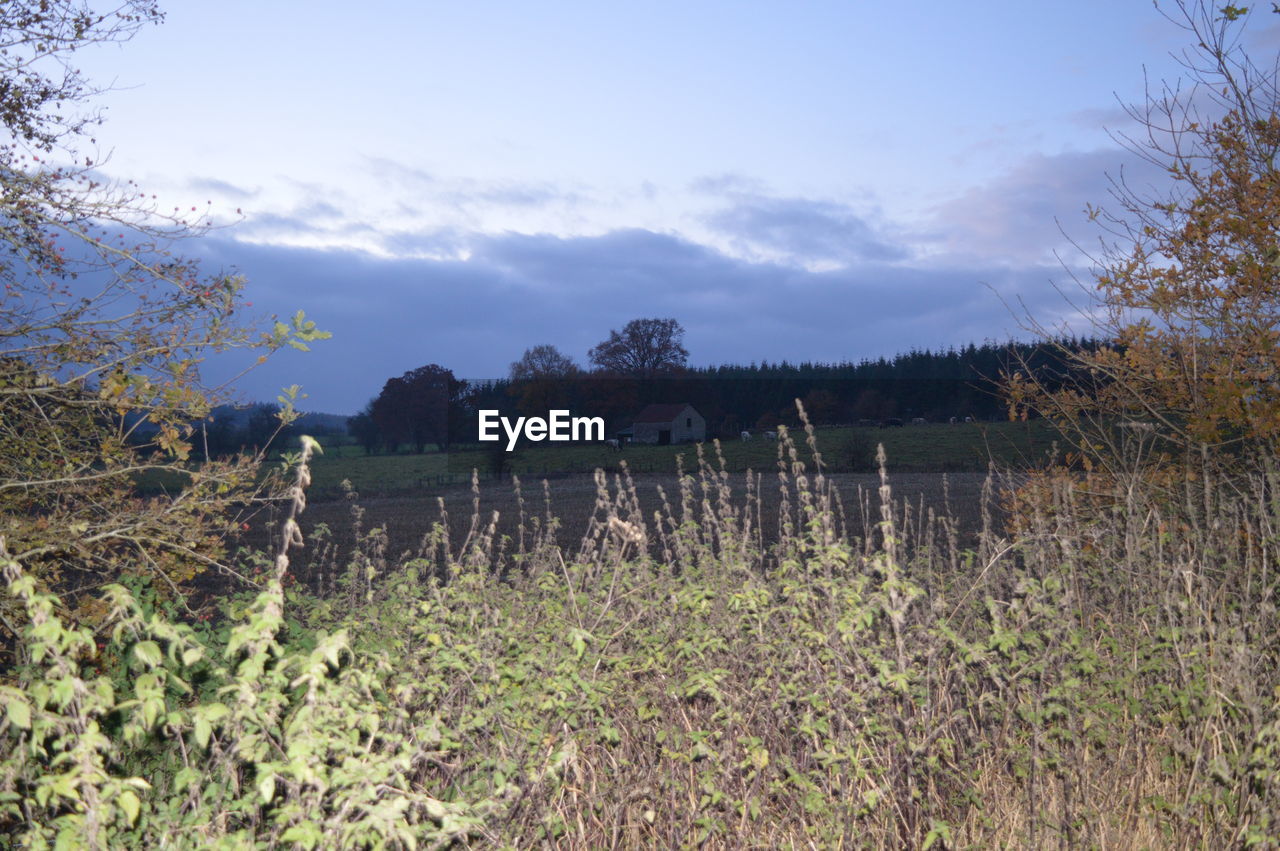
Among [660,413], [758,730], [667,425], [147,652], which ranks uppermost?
[660,413]

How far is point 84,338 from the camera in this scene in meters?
6.30

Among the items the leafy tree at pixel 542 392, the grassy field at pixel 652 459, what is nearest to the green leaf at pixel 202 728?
the grassy field at pixel 652 459

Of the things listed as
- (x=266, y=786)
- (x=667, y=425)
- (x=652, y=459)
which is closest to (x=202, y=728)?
(x=266, y=786)

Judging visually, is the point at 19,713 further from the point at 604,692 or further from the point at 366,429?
the point at 366,429

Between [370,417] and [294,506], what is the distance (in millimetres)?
66680

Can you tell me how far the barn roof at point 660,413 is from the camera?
77.0 metres

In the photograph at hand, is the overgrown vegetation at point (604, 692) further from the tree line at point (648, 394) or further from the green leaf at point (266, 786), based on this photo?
the tree line at point (648, 394)

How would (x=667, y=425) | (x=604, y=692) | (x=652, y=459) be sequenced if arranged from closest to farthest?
1. (x=604, y=692)
2. (x=652, y=459)
3. (x=667, y=425)

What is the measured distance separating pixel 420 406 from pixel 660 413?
21.7 metres

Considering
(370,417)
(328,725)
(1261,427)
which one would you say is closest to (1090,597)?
(1261,427)

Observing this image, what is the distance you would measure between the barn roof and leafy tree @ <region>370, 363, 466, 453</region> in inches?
674

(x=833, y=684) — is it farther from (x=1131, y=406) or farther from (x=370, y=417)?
(x=370, y=417)

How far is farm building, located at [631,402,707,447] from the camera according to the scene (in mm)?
75875

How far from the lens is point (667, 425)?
251 feet
